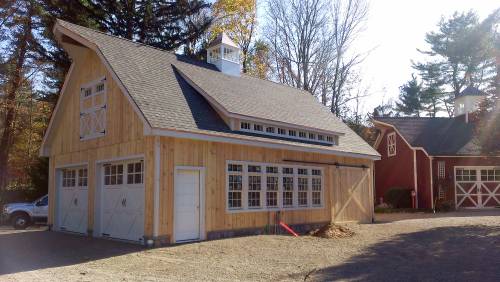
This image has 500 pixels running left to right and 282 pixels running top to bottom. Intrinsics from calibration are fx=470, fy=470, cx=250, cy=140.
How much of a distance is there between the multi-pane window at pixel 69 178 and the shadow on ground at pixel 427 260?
11.2 meters

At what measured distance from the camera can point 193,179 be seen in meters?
14.1

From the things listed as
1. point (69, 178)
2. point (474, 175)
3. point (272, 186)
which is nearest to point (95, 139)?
point (69, 178)

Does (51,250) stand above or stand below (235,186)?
below

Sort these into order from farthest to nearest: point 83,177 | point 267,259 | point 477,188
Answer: point 477,188 < point 83,177 < point 267,259

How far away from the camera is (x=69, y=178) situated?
712 inches

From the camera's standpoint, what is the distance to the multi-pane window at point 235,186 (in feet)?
49.6

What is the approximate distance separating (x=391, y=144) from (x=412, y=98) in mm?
24714

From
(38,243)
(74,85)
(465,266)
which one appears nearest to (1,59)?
(74,85)

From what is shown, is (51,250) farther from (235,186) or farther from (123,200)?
(235,186)

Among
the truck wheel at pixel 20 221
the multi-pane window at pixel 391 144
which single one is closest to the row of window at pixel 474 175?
the multi-pane window at pixel 391 144

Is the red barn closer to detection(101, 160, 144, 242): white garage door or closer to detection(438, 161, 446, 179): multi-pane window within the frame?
detection(438, 161, 446, 179): multi-pane window

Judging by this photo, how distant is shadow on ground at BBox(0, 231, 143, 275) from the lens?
1073cm

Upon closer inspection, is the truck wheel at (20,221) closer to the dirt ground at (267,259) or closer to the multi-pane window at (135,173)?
the dirt ground at (267,259)

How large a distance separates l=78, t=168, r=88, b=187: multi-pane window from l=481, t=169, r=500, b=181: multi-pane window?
23.1 m
